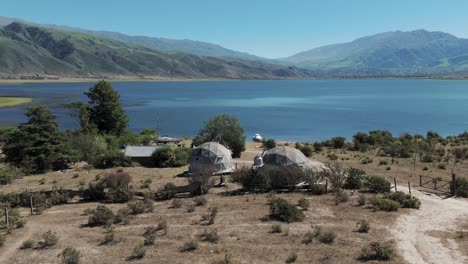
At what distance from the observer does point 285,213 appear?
86.9ft

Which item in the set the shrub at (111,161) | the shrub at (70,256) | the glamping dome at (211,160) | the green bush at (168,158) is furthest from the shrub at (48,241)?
the green bush at (168,158)

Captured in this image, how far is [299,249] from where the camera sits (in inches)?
852

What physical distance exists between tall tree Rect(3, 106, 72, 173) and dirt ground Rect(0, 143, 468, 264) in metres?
17.0

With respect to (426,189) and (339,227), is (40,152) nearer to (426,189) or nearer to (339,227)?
(339,227)

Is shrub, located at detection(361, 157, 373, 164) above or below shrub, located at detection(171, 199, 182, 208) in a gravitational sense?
below

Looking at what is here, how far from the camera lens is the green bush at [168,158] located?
48906 millimetres

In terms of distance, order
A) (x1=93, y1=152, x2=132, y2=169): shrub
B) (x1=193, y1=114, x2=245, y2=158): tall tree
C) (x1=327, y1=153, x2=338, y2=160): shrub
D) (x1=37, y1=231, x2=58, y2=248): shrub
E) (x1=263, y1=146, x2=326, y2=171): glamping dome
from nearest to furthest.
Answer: (x1=37, y1=231, x2=58, y2=248): shrub → (x1=263, y1=146, x2=326, y2=171): glamping dome → (x1=93, y1=152, x2=132, y2=169): shrub → (x1=327, y1=153, x2=338, y2=160): shrub → (x1=193, y1=114, x2=245, y2=158): tall tree

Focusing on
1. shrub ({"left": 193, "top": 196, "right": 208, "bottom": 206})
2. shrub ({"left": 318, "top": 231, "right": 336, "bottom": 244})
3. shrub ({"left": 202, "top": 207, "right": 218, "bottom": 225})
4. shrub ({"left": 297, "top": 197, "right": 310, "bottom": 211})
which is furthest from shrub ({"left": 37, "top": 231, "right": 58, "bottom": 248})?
shrub ({"left": 297, "top": 197, "right": 310, "bottom": 211})

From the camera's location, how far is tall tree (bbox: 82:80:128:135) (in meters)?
68.8

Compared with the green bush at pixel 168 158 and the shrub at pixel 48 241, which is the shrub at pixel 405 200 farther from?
the green bush at pixel 168 158

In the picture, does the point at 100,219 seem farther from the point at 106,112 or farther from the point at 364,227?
the point at 106,112

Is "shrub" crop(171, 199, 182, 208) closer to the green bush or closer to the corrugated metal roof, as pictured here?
the green bush

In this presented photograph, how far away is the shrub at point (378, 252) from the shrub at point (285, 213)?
6.00 metres

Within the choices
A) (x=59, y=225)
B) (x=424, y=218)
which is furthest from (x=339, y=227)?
(x=59, y=225)
